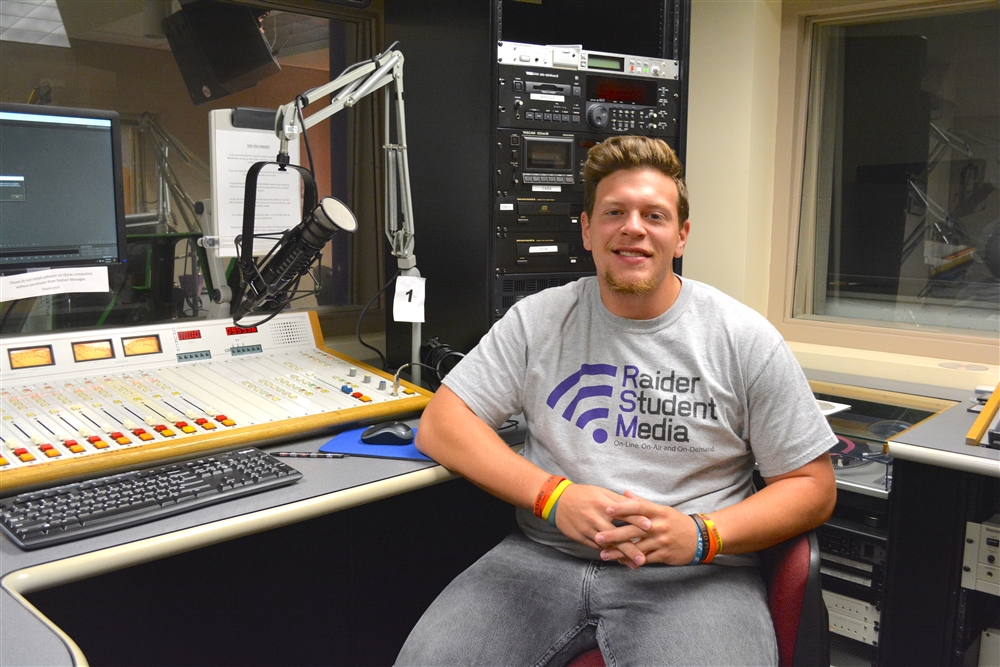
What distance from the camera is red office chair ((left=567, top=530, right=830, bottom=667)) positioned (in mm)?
1279

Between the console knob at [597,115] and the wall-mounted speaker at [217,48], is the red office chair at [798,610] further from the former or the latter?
the wall-mounted speaker at [217,48]

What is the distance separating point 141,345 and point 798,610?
4.64ft

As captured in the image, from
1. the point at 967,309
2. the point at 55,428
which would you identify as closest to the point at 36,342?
the point at 55,428

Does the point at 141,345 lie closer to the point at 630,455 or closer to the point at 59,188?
the point at 59,188

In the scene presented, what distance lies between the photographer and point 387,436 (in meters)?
1.55

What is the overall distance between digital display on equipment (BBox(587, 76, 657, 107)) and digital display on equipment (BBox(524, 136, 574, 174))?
133mm

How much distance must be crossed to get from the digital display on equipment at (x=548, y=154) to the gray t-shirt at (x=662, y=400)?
0.42m

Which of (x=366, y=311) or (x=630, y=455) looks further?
(x=366, y=311)

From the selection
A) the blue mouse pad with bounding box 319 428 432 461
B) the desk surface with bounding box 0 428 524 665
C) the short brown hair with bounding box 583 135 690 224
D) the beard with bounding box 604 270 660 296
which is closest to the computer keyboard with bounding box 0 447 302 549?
the desk surface with bounding box 0 428 524 665

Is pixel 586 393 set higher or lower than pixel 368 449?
higher

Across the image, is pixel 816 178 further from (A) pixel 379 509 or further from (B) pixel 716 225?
(A) pixel 379 509

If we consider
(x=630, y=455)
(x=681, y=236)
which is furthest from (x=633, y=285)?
(x=630, y=455)

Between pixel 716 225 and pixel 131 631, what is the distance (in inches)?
75.6

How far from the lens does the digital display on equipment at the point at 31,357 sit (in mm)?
1624
